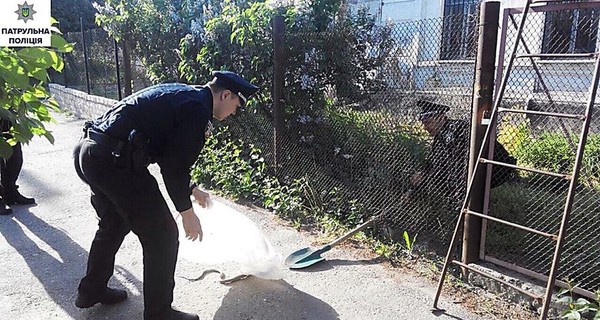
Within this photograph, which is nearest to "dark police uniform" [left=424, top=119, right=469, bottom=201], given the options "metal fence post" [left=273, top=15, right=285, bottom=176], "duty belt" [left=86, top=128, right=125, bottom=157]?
"metal fence post" [left=273, top=15, right=285, bottom=176]

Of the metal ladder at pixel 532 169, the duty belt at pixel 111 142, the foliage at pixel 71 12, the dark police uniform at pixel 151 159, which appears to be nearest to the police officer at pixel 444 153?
the metal ladder at pixel 532 169

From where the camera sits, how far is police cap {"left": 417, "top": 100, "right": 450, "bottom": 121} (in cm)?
390

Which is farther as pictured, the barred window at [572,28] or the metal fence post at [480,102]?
the barred window at [572,28]

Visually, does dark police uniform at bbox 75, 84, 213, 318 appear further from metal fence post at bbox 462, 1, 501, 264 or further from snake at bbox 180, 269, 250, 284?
metal fence post at bbox 462, 1, 501, 264

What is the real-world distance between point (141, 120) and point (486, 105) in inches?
92.3

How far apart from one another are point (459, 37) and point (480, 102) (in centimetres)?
75

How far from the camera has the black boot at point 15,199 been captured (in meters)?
5.30

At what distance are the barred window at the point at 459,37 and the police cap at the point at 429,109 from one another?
16.4 inches

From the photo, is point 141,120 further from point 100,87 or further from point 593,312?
point 100,87

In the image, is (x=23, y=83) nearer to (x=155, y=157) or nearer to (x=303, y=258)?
(x=155, y=157)

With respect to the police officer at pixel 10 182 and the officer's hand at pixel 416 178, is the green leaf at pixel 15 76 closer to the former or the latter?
the officer's hand at pixel 416 178

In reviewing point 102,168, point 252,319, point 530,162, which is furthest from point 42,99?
point 530,162

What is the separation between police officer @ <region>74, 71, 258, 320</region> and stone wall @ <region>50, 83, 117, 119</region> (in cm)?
712

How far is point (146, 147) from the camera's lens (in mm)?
2576
